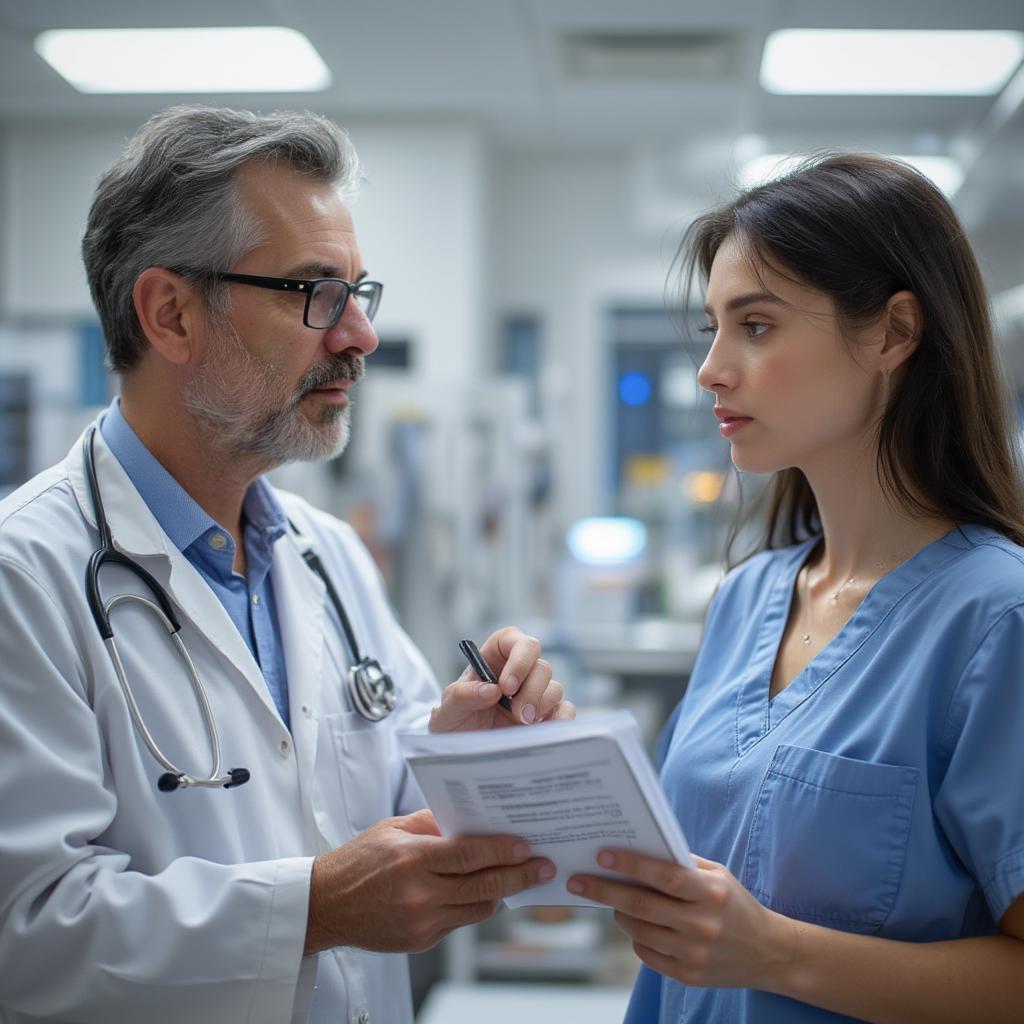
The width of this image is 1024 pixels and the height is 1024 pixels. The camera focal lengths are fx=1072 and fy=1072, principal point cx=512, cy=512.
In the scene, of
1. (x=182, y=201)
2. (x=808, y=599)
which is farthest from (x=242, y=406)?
(x=808, y=599)

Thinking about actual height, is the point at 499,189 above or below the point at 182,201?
above

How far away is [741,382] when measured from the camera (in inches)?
45.5

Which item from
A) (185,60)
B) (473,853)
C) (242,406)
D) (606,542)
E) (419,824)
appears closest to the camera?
(473,853)

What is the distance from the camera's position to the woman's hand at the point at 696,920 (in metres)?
0.90

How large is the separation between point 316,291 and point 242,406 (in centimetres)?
17

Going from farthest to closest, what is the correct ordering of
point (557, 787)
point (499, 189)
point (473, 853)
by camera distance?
point (499, 189) < point (473, 853) < point (557, 787)

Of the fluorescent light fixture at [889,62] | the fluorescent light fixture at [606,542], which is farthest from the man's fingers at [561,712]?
the fluorescent light fixture at [606,542]

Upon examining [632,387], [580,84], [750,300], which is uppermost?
[580,84]

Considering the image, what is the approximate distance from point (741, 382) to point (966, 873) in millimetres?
531

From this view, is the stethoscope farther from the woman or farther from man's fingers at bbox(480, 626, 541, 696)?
the woman

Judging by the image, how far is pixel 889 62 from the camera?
3.34 meters

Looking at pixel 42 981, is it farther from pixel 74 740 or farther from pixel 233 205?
pixel 233 205

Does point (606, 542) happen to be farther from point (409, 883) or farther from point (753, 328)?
point (409, 883)

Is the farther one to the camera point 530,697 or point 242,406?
point 242,406
